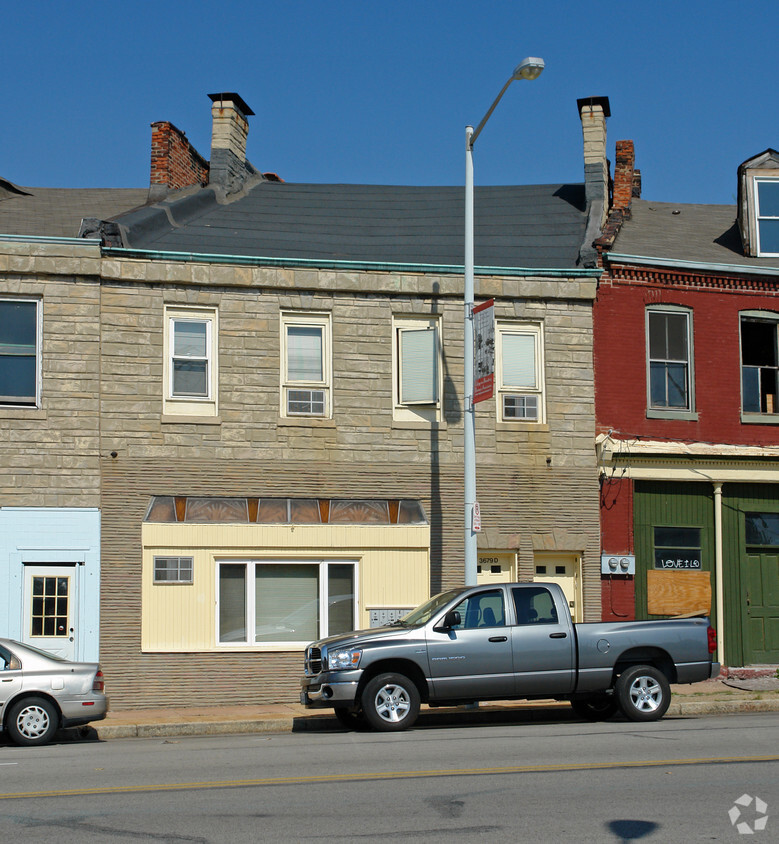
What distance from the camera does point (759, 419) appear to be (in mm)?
20641

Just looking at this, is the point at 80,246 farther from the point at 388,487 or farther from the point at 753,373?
the point at 753,373

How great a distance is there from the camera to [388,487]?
19.3 m

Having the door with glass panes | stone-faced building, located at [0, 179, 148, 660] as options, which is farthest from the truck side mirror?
the door with glass panes

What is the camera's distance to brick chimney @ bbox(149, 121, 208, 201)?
22516mm

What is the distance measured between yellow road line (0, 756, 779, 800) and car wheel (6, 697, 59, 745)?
453cm

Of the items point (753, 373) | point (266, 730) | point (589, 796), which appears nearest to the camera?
point (589, 796)

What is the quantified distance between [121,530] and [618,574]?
27.4 feet

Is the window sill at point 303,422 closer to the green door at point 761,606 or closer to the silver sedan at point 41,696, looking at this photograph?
the silver sedan at point 41,696

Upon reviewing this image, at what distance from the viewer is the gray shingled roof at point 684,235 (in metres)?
21.2

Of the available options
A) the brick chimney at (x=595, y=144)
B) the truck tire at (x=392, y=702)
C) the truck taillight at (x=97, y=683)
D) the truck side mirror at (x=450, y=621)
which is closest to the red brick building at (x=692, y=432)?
the brick chimney at (x=595, y=144)

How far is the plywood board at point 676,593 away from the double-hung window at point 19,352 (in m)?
10.8

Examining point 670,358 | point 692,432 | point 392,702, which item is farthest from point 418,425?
point 392,702

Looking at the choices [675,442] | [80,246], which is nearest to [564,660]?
[675,442]

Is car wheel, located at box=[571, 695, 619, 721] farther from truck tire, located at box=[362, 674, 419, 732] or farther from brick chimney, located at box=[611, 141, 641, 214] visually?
brick chimney, located at box=[611, 141, 641, 214]
